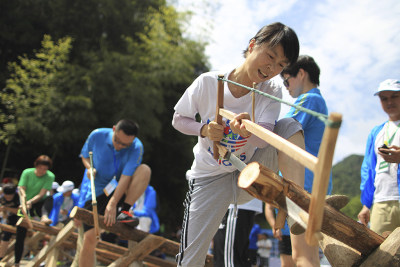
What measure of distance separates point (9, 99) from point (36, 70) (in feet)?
3.90

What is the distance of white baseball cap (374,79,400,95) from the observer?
327 cm

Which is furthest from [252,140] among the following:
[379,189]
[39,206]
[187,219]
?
[39,206]

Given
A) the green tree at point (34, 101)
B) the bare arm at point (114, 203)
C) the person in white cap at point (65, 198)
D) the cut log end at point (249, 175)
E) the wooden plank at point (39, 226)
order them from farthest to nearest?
the green tree at point (34, 101) → the person in white cap at point (65, 198) → the wooden plank at point (39, 226) → the bare arm at point (114, 203) → the cut log end at point (249, 175)

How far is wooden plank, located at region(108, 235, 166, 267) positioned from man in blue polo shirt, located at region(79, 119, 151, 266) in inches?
10.0

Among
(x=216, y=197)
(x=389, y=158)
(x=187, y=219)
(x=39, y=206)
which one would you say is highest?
(x=389, y=158)

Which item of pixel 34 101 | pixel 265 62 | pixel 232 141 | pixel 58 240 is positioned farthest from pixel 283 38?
pixel 34 101

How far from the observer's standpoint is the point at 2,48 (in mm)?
14695

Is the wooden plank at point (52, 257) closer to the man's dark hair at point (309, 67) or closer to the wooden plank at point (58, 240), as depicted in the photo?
the wooden plank at point (58, 240)

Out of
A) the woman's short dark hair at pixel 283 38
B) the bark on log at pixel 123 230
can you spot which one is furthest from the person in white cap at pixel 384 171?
the bark on log at pixel 123 230

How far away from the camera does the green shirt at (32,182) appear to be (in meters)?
6.82

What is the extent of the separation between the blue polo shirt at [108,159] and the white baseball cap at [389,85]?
8.98ft

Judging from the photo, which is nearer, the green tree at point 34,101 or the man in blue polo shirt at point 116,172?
the man in blue polo shirt at point 116,172

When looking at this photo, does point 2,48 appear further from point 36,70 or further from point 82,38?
point 36,70

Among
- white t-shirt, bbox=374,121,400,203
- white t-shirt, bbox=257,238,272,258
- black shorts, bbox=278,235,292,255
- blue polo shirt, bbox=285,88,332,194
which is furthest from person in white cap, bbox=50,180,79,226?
white t-shirt, bbox=374,121,400,203
